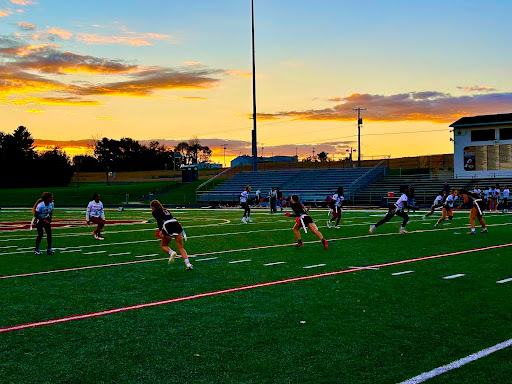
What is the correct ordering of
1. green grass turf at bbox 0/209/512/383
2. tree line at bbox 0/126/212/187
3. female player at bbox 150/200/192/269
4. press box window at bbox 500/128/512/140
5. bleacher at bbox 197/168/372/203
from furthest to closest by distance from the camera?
1. tree line at bbox 0/126/212/187
2. bleacher at bbox 197/168/372/203
3. press box window at bbox 500/128/512/140
4. female player at bbox 150/200/192/269
5. green grass turf at bbox 0/209/512/383

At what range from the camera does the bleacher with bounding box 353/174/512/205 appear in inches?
1650

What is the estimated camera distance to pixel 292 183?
165 feet

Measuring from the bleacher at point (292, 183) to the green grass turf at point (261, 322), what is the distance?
3235cm

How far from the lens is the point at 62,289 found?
32.0ft

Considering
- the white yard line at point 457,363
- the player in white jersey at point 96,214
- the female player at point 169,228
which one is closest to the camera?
the white yard line at point 457,363

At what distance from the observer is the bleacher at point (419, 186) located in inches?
1650

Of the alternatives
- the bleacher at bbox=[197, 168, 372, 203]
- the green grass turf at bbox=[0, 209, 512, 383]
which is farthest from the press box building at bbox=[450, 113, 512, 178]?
the green grass turf at bbox=[0, 209, 512, 383]

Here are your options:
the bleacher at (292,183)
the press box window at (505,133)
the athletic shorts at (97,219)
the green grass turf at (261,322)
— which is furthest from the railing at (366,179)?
the green grass turf at (261,322)

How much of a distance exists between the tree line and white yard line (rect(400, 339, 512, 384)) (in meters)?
83.0

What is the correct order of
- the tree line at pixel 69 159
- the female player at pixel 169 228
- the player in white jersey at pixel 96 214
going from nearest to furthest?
the female player at pixel 169 228 < the player in white jersey at pixel 96 214 < the tree line at pixel 69 159

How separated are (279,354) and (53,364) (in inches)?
→ 88.4

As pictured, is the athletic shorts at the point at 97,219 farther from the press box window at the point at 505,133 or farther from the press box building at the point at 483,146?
the press box window at the point at 505,133

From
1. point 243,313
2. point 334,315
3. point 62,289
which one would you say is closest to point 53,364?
point 243,313

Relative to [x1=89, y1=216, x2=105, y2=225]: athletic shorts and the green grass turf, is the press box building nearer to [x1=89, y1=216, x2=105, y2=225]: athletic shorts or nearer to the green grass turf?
the green grass turf
